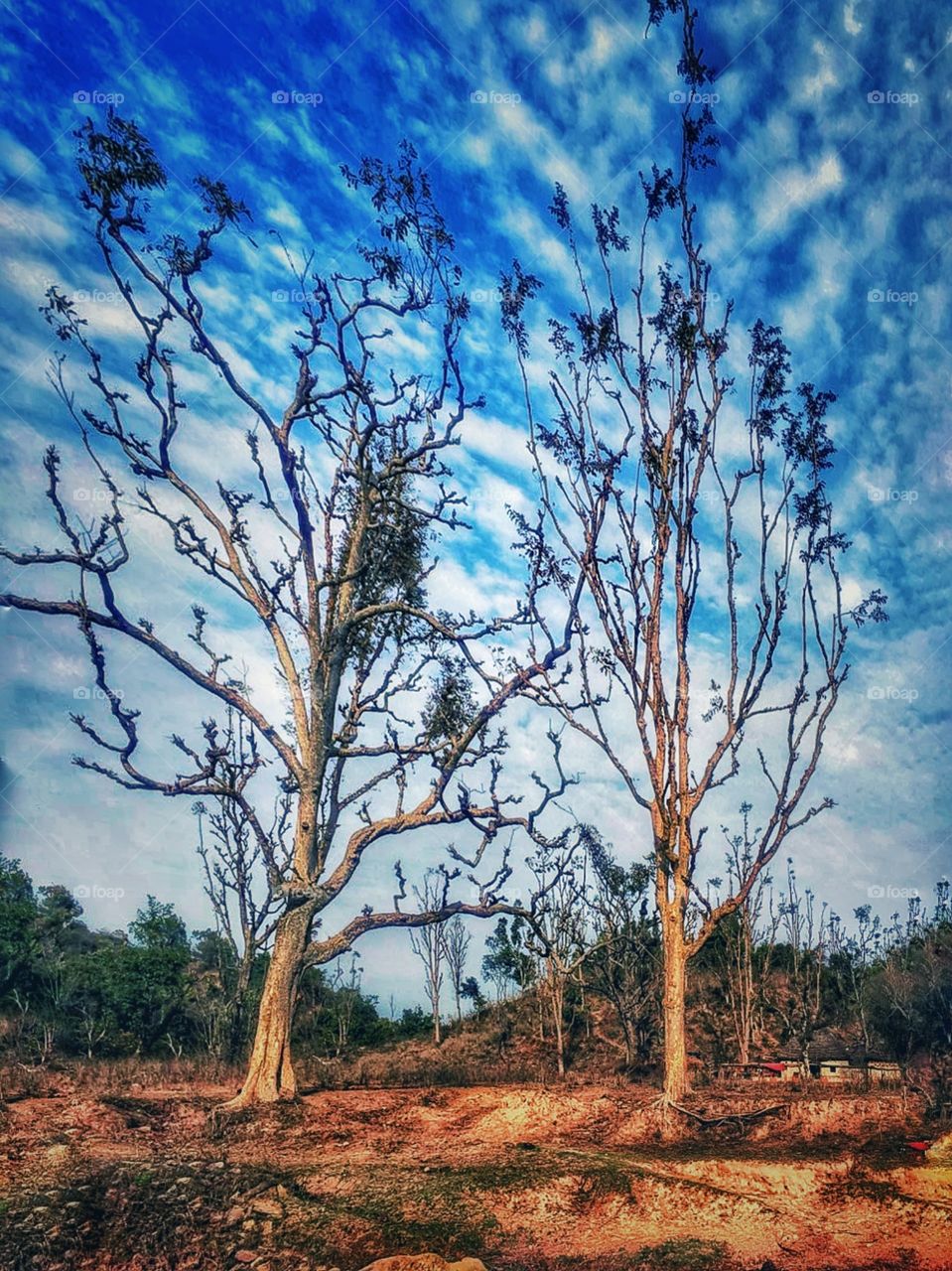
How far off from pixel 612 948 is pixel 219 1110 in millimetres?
17455

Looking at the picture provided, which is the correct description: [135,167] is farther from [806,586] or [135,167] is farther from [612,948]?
[612,948]

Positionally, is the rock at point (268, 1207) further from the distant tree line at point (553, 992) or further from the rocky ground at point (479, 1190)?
the distant tree line at point (553, 992)

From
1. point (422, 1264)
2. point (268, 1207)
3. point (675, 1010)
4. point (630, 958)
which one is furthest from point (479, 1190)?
point (630, 958)

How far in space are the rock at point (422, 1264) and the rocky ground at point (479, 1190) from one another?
60cm

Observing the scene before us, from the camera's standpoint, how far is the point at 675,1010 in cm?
897

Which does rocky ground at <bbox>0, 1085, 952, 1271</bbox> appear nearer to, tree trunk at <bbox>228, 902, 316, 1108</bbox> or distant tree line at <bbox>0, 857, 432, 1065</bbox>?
tree trunk at <bbox>228, 902, 316, 1108</bbox>

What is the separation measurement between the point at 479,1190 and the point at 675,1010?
11.7 feet

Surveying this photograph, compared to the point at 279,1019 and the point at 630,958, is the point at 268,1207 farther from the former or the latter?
the point at 630,958

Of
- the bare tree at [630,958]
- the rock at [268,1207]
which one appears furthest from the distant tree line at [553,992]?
the rock at [268,1207]

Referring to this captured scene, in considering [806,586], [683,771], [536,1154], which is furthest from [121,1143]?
[806,586]

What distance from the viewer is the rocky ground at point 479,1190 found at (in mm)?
5238

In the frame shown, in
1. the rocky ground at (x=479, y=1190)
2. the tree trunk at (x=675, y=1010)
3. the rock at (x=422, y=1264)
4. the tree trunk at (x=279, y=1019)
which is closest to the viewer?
the rock at (x=422, y=1264)

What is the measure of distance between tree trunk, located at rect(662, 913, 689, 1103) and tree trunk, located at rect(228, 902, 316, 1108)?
5130 millimetres

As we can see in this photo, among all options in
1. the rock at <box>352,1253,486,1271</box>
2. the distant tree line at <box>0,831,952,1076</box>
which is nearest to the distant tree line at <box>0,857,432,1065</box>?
the distant tree line at <box>0,831,952,1076</box>
